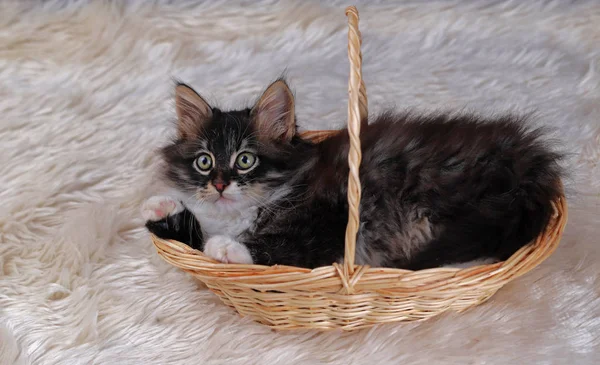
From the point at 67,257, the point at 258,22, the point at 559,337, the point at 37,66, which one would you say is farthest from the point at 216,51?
the point at 559,337

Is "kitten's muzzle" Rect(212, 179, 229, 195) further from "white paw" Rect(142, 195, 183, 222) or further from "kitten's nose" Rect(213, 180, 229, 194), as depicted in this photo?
"white paw" Rect(142, 195, 183, 222)

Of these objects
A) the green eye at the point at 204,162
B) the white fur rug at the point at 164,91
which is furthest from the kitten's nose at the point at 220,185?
the white fur rug at the point at 164,91

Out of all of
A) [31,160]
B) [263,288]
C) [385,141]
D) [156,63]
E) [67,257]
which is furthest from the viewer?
[156,63]

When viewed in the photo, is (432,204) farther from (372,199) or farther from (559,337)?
(559,337)

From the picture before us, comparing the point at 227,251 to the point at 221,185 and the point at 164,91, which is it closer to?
the point at 221,185

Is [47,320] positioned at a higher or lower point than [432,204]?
lower
